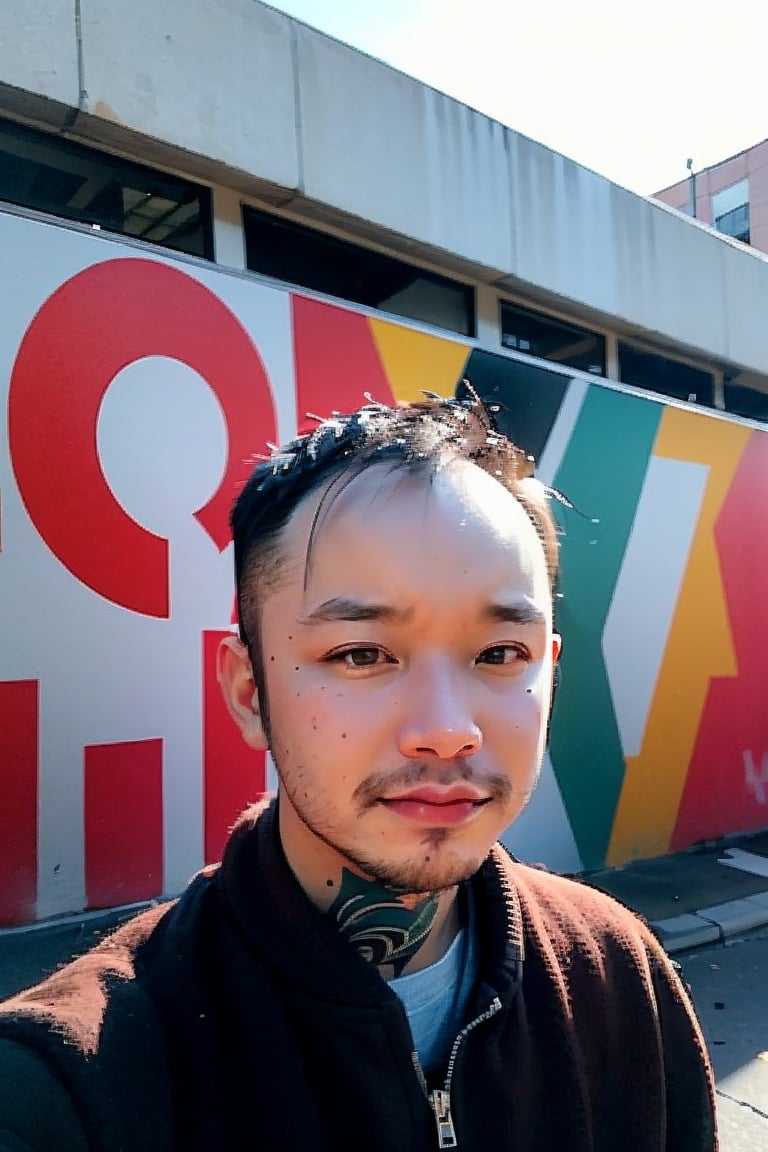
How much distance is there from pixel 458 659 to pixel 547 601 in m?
0.19

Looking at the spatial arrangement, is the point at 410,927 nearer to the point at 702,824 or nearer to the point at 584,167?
the point at 702,824

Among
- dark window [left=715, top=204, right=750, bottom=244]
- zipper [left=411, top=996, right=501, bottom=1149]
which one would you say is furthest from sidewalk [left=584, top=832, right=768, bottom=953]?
dark window [left=715, top=204, right=750, bottom=244]

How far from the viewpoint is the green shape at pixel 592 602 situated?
5504 millimetres

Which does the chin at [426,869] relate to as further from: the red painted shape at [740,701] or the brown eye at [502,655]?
the red painted shape at [740,701]

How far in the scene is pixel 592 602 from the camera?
18.8 ft

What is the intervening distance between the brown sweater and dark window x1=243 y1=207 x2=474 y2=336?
15.8ft

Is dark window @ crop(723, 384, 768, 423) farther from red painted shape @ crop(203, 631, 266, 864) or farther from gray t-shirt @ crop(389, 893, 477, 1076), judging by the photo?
gray t-shirt @ crop(389, 893, 477, 1076)

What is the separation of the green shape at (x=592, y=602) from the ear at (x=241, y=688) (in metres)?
4.47

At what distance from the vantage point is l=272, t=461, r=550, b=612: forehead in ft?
3.18

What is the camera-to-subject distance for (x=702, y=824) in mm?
6418

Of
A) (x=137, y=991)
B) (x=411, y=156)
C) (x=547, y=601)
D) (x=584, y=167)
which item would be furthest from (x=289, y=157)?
(x=137, y=991)

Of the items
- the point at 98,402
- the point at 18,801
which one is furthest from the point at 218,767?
the point at 98,402

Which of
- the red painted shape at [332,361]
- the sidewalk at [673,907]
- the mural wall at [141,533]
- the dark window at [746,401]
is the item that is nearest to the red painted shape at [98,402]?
the mural wall at [141,533]

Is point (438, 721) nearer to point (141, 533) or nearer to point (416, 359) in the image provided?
point (141, 533)
